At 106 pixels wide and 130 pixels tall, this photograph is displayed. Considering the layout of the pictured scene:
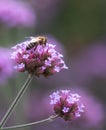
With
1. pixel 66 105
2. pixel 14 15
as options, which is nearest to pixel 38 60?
pixel 66 105

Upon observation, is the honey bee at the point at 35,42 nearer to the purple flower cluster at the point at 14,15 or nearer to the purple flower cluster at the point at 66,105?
the purple flower cluster at the point at 66,105

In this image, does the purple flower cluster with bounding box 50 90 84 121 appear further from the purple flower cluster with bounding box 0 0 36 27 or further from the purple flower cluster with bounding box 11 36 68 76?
the purple flower cluster with bounding box 0 0 36 27

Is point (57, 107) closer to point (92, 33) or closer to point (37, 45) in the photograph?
point (37, 45)

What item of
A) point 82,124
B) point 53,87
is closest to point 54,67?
point 82,124

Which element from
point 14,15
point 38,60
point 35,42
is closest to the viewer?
point 38,60

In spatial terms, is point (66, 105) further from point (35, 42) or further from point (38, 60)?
point (35, 42)

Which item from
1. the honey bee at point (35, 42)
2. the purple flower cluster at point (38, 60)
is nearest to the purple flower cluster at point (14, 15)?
the honey bee at point (35, 42)

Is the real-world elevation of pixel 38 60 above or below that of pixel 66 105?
above
